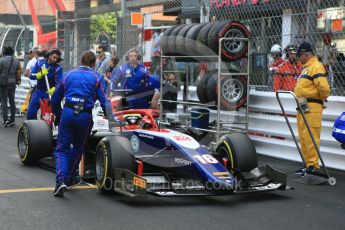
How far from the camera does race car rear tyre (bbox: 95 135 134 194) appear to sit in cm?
712

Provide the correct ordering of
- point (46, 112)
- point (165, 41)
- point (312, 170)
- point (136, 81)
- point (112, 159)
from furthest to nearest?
1. point (165, 41)
2. point (136, 81)
3. point (46, 112)
4. point (312, 170)
5. point (112, 159)

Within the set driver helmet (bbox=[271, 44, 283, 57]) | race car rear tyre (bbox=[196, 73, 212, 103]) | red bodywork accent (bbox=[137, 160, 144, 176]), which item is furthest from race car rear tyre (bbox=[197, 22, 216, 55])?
red bodywork accent (bbox=[137, 160, 144, 176])

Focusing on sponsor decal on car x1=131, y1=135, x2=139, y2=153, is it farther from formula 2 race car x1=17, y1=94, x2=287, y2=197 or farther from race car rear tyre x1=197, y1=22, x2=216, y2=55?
race car rear tyre x1=197, y1=22, x2=216, y2=55

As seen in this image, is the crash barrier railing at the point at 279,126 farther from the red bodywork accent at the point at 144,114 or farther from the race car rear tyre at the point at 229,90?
the red bodywork accent at the point at 144,114

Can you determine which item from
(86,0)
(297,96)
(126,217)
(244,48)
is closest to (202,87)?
(244,48)

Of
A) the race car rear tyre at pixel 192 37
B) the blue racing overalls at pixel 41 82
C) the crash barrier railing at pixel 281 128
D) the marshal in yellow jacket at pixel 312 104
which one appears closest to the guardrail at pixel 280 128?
the crash barrier railing at pixel 281 128

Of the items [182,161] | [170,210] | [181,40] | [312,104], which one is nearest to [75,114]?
[182,161]

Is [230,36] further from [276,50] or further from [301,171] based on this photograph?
[301,171]

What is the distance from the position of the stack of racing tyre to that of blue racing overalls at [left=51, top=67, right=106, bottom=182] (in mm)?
3023

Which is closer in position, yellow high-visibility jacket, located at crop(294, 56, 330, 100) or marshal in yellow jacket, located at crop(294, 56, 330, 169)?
yellow high-visibility jacket, located at crop(294, 56, 330, 100)

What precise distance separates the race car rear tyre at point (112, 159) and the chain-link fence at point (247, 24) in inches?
147

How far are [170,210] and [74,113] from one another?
5.37 ft

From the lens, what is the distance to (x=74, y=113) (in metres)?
7.33

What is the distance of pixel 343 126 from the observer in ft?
24.9
